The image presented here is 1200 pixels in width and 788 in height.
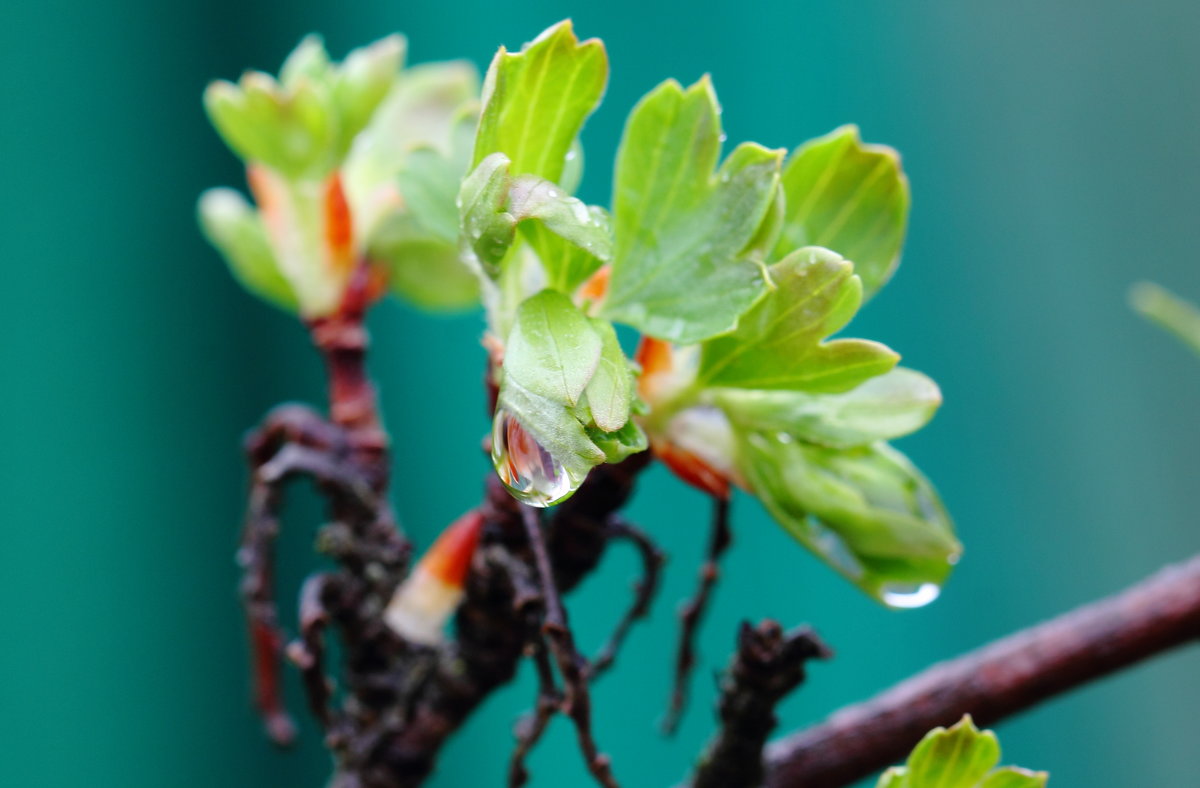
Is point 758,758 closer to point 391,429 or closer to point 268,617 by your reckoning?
point 268,617

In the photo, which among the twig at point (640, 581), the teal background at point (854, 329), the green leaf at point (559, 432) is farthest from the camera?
the teal background at point (854, 329)

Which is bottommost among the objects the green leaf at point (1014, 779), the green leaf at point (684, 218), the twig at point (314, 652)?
the green leaf at point (1014, 779)

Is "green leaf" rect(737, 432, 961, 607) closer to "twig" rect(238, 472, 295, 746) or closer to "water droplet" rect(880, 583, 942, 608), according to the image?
"water droplet" rect(880, 583, 942, 608)

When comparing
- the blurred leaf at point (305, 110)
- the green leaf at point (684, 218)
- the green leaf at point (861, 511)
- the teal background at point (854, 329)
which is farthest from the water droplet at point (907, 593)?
the teal background at point (854, 329)

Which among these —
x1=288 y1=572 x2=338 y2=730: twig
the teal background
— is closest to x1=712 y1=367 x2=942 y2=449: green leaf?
x1=288 y1=572 x2=338 y2=730: twig

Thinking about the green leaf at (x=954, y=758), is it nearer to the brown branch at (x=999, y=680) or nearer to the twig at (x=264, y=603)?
the brown branch at (x=999, y=680)

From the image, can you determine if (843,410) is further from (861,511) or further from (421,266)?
(421,266)
